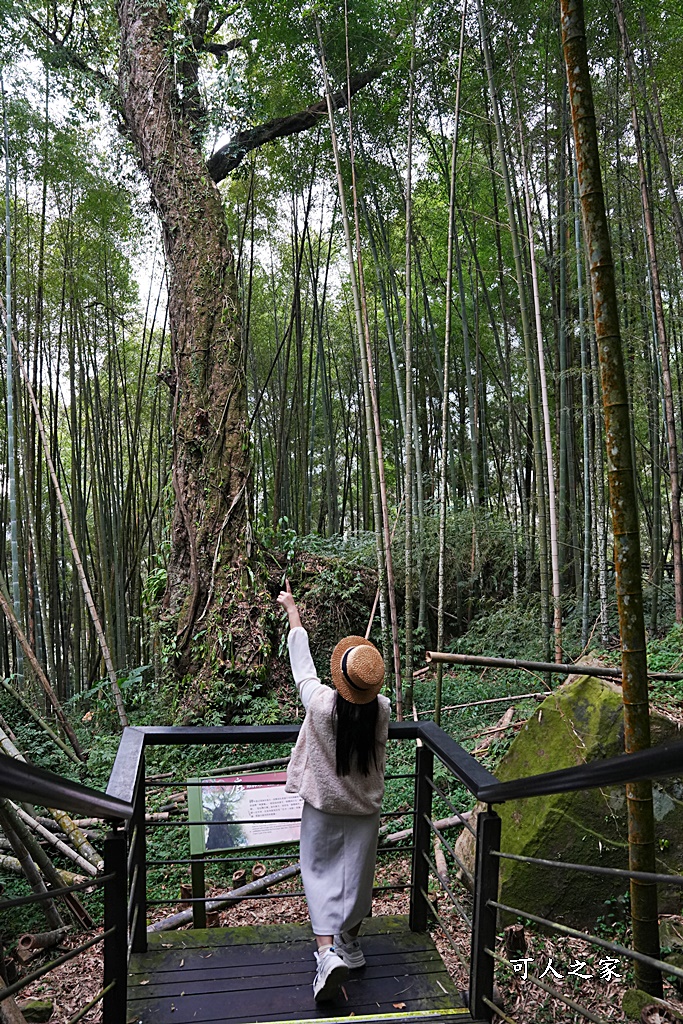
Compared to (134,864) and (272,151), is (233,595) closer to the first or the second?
(134,864)

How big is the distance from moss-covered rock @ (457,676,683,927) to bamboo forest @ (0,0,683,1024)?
0.56 meters

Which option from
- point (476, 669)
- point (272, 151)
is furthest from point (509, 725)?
point (272, 151)

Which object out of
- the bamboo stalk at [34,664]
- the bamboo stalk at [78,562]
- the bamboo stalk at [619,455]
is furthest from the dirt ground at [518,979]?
the bamboo stalk at [78,562]

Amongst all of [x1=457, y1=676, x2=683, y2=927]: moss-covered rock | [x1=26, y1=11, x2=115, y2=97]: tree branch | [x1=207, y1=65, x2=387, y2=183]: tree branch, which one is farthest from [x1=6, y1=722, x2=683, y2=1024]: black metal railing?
[x1=26, y1=11, x2=115, y2=97]: tree branch

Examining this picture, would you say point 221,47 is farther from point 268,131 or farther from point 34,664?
point 34,664

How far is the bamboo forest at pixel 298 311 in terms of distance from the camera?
14.5 feet

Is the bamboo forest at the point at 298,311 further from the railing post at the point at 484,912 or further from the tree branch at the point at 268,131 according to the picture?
the railing post at the point at 484,912

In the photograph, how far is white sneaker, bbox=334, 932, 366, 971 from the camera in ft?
5.92

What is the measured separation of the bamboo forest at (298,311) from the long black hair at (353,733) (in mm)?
1655

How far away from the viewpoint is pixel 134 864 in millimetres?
1864

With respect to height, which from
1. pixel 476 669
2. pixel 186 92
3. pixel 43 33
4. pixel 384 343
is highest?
pixel 43 33

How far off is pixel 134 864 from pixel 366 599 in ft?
15.3

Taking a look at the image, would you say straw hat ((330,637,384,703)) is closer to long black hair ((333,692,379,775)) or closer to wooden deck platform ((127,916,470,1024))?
long black hair ((333,692,379,775))

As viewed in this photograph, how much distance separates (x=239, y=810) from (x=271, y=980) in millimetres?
716
